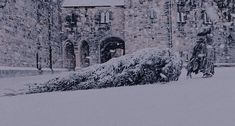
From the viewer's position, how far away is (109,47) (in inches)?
1390

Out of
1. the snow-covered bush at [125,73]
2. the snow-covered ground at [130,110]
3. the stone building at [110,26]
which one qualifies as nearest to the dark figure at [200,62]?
the snow-covered bush at [125,73]

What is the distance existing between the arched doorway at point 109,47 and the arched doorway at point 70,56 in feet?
7.27

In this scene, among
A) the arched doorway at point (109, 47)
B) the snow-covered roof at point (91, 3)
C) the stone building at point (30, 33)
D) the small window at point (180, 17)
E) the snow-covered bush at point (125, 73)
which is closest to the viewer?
the snow-covered bush at point (125, 73)

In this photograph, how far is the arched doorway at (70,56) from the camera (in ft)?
105

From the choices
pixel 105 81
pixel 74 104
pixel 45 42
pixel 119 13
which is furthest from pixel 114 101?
pixel 119 13

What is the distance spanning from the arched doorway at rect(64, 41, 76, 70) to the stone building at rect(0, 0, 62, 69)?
→ 1208 mm

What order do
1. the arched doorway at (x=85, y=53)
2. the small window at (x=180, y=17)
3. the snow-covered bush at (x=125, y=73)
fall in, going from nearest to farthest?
the snow-covered bush at (x=125, y=73), the small window at (x=180, y=17), the arched doorway at (x=85, y=53)

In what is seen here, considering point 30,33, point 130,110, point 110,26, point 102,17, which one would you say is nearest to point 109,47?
point 110,26

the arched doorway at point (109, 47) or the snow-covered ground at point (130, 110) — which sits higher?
the arched doorway at point (109, 47)

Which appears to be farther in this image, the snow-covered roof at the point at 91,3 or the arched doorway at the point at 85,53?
the arched doorway at the point at 85,53

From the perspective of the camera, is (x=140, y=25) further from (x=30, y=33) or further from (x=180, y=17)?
(x=30, y=33)

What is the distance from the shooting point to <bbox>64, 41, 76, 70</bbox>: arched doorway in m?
32.1

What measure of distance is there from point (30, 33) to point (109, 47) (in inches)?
487

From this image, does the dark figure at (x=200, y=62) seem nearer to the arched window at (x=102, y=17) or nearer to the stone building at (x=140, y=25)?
the stone building at (x=140, y=25)
